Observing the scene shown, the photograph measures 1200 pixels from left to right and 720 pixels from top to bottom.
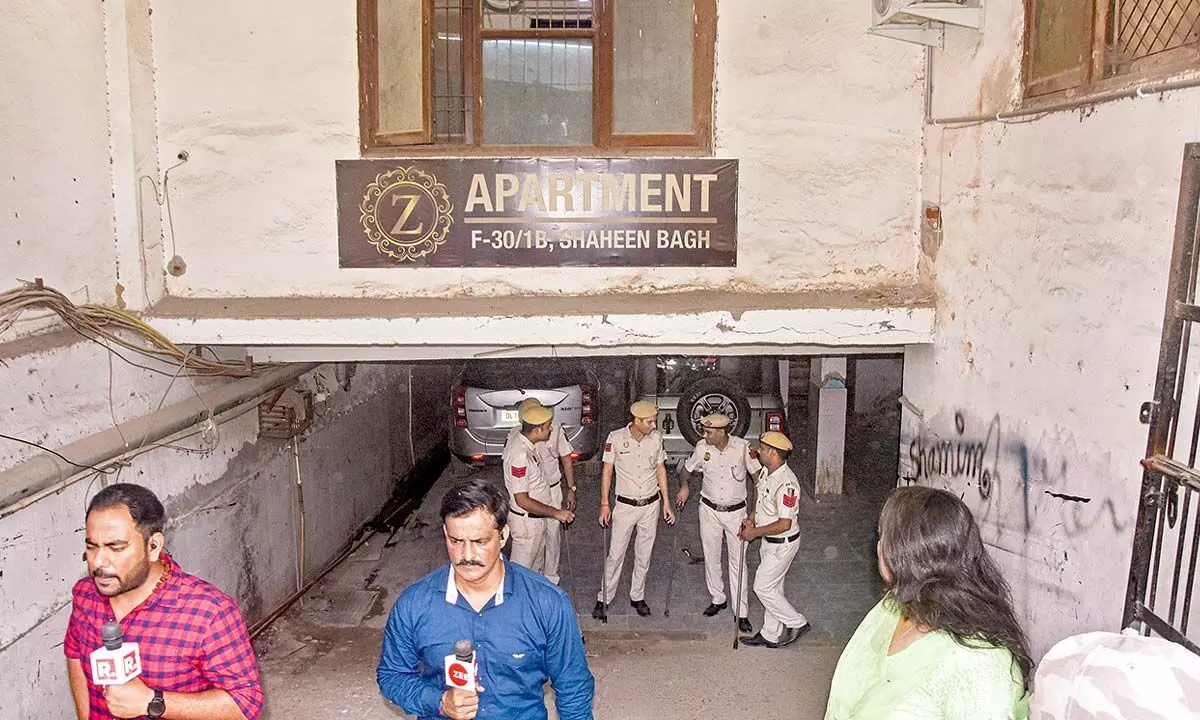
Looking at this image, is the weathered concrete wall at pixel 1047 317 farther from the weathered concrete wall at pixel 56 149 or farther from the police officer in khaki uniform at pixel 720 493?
the weathered concrete wall at pixel 56 149

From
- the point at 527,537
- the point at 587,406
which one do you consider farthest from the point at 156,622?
the point at 587,406

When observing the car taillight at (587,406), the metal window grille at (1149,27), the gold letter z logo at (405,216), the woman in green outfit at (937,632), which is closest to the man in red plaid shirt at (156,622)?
the woman in green outfit at (937,632)

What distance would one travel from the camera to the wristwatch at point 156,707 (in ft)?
9.42

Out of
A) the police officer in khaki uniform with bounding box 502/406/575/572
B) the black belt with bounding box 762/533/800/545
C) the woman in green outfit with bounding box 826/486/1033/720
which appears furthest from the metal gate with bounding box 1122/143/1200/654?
the police officer in khaki uniform with bounding box 502/406/575/572

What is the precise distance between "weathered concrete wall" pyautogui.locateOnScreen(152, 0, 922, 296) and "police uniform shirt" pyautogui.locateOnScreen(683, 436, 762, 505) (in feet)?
6.84

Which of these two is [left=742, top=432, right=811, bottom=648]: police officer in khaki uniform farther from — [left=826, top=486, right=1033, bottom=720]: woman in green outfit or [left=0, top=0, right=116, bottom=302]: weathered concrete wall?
[left=0, top=0, right=116, bottom=302]: weathered concrete wall

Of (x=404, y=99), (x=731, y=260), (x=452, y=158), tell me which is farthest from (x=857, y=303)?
(x=404, y=99)

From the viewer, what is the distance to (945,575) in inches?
101

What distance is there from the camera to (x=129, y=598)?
304 centimetres

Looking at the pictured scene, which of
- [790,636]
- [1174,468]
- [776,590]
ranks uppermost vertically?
[1174,468]

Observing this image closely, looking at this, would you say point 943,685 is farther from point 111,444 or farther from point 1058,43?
point 111,444

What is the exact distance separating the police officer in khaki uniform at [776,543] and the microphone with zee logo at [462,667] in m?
4.16

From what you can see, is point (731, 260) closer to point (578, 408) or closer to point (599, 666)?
→ point (599, 666)

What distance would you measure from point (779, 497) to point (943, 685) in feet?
13.4
